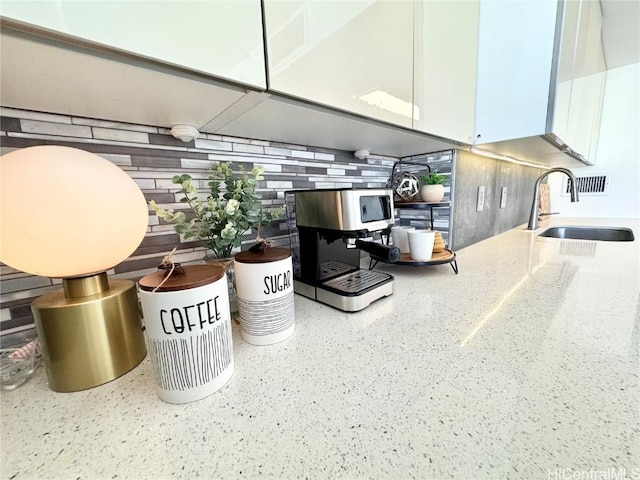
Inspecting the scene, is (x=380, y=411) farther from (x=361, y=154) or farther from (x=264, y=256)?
(x=361, y=154)

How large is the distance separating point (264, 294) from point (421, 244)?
1.92 feet

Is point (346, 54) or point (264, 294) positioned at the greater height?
point (346, 54)

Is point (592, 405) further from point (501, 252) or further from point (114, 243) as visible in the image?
point (501, 252)

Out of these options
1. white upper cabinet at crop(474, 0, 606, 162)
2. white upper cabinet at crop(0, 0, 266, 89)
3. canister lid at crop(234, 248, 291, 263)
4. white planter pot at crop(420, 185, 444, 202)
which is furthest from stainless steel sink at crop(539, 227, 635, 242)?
white upper cabinet at crop(0, 0, 266, 89)

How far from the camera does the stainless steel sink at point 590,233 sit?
5.20 feet

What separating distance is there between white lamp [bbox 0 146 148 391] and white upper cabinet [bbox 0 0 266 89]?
0.51ft

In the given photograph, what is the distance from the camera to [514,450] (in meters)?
0.26

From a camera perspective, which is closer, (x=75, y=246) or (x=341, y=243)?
(x=75, y=246)

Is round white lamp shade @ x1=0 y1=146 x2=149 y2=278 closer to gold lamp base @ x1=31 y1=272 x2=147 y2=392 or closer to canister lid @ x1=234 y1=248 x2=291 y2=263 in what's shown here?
gold lamp base @ x1=31 y1=272 x2=147 y2=392

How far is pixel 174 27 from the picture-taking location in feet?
1.08

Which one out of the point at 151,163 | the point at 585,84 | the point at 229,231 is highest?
the point at 585,84

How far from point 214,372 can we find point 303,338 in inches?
6.9

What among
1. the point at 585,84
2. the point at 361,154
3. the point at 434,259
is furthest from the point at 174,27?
the point at 585,84

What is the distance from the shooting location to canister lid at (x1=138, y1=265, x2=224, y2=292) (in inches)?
12.4
